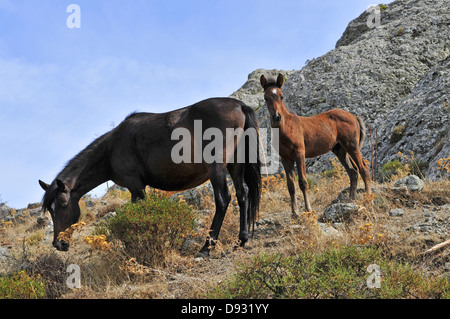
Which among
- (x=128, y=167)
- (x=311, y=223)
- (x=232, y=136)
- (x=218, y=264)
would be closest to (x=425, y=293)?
(x=311, y=223)

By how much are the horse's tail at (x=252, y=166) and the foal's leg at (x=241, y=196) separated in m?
0.16

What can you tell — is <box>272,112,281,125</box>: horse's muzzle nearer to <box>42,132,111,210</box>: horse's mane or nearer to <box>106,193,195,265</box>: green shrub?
<box>106,193,195,265</box>: green shrub

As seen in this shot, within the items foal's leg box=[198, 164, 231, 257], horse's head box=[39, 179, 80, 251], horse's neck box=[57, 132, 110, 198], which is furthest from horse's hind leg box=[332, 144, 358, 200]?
horse's head box=[39, 179, 80, 251]

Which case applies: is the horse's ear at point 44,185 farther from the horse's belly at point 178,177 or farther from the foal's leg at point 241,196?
the foal's leg at point 241,196

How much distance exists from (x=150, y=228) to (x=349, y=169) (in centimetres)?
491

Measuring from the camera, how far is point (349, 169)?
28.9 feet

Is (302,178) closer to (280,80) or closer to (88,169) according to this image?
(280,80)

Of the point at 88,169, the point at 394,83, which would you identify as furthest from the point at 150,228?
the point at 394,83

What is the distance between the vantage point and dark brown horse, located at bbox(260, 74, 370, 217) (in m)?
7.51

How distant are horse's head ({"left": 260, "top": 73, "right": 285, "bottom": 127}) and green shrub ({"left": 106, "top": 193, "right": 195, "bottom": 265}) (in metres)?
2.37

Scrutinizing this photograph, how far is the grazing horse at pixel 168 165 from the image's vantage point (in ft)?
20.9

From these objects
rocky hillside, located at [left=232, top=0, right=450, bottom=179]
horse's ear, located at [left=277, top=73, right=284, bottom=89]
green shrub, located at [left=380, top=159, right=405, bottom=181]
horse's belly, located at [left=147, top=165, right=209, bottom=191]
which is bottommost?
horse's belly, located at [left=147, top=165, right=209, bottom=191]
